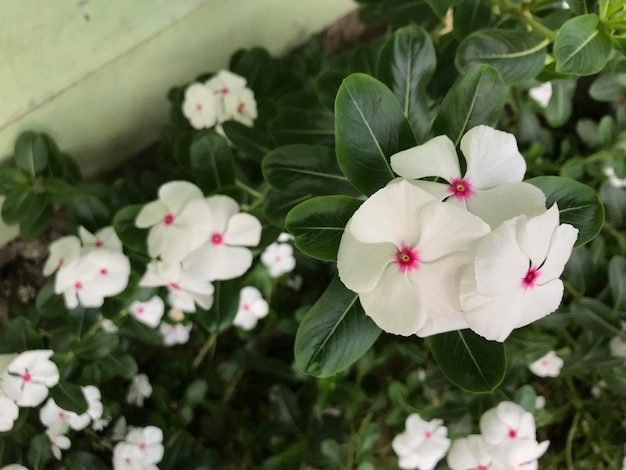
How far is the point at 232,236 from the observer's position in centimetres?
96

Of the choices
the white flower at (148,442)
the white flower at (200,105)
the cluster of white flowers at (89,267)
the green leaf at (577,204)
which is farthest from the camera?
the white flower at (200,105)

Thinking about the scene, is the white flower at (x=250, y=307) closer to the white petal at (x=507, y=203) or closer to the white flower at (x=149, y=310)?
the white flower at (x=149, y=310)

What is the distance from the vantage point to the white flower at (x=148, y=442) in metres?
1.09

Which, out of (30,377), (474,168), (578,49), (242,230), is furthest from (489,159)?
(30,377)

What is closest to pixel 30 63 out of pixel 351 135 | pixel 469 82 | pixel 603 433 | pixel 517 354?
pixel 351 135

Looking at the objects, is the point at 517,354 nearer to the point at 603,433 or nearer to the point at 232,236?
the point at 603,433

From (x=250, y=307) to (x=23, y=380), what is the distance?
483 mm

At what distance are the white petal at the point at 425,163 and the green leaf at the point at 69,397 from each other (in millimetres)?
707

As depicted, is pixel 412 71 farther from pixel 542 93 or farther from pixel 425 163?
pixel 542 93

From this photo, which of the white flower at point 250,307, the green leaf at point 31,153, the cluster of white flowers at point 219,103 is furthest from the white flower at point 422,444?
the green leaf at point 31,153

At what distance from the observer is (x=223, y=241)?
37.8 inches

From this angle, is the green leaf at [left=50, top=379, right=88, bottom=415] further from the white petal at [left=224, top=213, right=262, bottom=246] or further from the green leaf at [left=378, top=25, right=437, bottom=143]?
the green leaf at [left=378, top=25, right=437, bottom=143]

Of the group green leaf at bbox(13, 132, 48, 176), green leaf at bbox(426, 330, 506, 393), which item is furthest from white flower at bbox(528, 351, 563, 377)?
green leaf at bbox(13, 132, 48, 176)

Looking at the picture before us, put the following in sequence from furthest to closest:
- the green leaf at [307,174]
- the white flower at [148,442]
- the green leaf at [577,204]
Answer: the white flower at [148,442] < the green leaf at [307,174] < the green leaf at [577,204]
